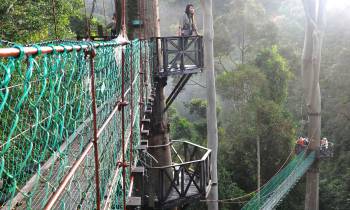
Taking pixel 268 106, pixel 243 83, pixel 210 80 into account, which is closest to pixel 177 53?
pixel 210 80

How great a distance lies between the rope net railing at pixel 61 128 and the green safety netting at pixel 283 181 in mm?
4358

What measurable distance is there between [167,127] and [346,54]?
28.6 feet

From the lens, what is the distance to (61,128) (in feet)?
3.59

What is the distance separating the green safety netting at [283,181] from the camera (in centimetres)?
667

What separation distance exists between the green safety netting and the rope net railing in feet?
14.3

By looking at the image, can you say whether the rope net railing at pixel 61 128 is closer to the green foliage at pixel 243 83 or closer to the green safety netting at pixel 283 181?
the green safety netting at pixel 283 181

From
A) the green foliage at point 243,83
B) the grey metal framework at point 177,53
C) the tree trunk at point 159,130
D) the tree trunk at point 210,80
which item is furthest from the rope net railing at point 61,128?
the green foliage at point 243,83

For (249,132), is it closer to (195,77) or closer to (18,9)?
(18,9)

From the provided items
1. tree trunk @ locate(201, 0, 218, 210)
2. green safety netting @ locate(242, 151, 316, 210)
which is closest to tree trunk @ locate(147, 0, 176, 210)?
green safety netting @ locate(242, 151, 316, 210)

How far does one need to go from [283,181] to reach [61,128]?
624 centimetres

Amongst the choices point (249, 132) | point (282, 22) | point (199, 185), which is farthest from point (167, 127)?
point (282, 22)

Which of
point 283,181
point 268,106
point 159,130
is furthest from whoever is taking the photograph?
point 268,106

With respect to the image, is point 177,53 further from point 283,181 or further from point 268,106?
point 268,106

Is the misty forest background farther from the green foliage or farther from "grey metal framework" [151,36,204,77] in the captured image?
"grey metal framework" [151,36,204,77]
